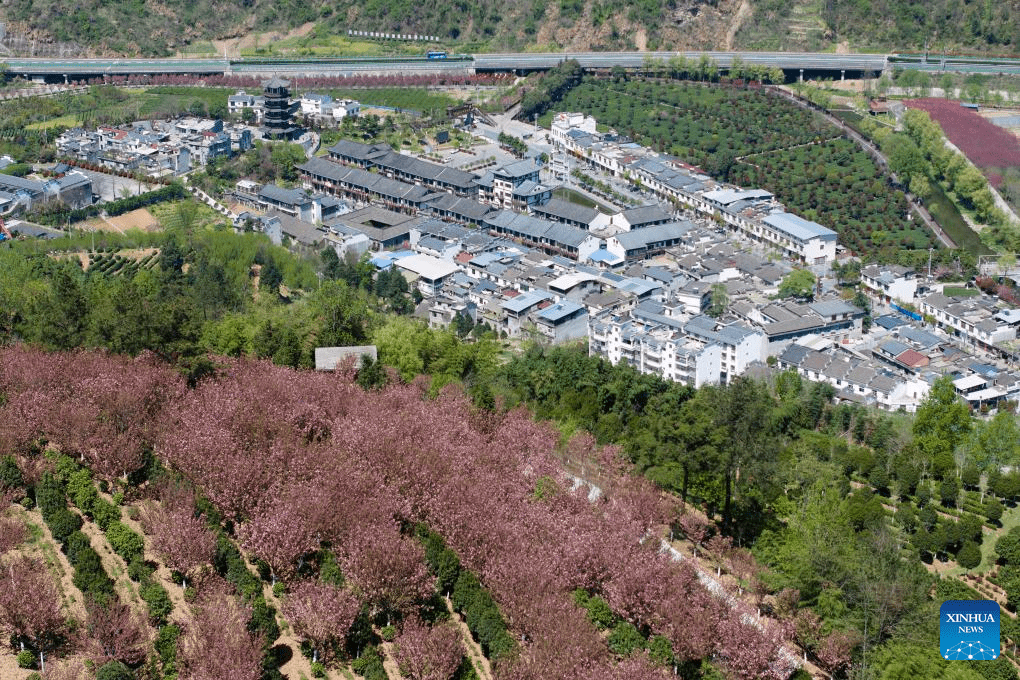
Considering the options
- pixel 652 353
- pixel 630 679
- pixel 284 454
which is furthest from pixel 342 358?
pixel 630 679

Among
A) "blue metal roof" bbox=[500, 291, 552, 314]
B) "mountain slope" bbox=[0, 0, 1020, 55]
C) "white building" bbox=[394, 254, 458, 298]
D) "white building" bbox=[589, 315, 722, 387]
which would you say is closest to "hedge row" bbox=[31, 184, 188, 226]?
"white building" bbox=[394, 254, 458, 298]

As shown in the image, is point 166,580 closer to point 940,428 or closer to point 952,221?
point 940,428

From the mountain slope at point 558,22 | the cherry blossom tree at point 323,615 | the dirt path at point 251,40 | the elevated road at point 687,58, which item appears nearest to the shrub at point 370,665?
the cherry blossom tree at point 323,615

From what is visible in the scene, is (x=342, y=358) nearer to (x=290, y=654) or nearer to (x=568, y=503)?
(x=568, y=503)

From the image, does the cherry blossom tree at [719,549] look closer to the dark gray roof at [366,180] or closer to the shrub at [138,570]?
the shrub at [138,570]

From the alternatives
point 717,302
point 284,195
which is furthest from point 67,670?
point 284,195

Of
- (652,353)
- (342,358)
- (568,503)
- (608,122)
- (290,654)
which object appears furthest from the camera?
(608,122)
